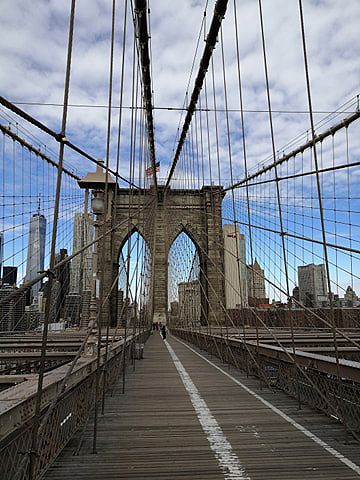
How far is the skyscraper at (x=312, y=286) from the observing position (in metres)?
11.3

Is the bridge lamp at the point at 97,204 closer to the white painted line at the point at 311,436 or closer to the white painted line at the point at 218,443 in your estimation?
the white painted line at the point at 218,443

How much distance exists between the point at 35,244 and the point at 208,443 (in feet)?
27.6

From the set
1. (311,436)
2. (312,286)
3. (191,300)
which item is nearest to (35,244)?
(312,286)

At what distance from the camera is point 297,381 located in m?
2.96

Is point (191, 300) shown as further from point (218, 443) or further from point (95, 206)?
point (218, 443)

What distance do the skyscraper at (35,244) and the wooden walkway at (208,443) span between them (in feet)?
18.5

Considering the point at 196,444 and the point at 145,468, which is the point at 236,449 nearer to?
the point at 196,444

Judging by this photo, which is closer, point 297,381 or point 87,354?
point 297,381

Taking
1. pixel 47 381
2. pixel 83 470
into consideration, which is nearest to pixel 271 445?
pixel 83 470

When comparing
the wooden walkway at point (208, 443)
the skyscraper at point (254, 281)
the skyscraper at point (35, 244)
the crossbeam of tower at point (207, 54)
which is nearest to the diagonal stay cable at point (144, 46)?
the crossbeam of tower at point (207, 54)

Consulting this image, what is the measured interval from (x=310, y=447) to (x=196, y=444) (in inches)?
22.5

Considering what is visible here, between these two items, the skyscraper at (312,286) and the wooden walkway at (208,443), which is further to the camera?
the skyscraper at (312,286)

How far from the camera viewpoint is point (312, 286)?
1158cm

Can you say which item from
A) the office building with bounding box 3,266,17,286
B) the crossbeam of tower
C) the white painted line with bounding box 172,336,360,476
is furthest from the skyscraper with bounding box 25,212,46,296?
the white painted line with bounding box 172,336,360,476
